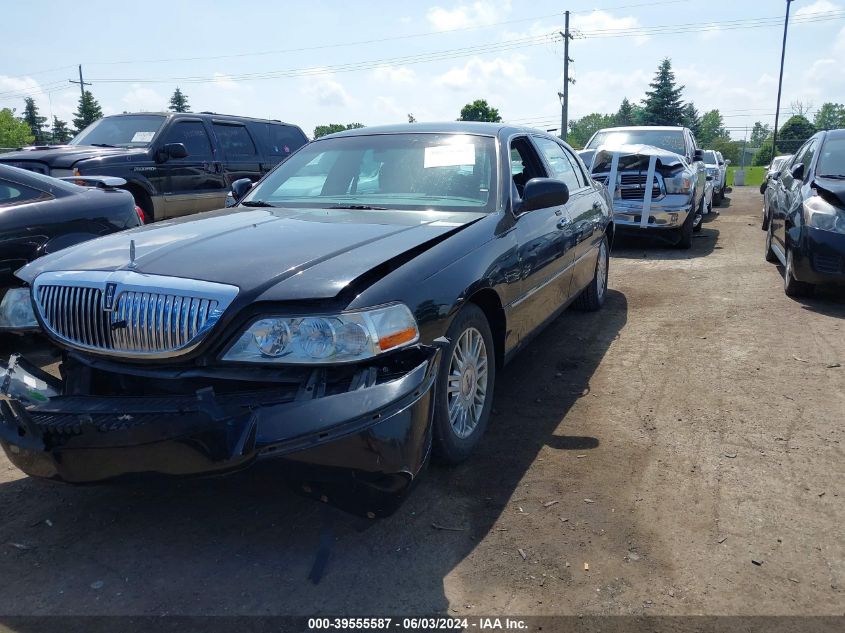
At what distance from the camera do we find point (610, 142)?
1268 centimetres

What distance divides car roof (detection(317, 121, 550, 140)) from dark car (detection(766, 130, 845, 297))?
3.39 metres

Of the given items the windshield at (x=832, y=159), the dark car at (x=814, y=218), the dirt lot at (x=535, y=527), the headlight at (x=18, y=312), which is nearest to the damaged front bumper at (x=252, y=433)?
the dirt lot at (x=535, y=527)

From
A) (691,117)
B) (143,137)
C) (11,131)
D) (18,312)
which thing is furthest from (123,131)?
(691,117)

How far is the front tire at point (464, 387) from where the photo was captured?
124 inches

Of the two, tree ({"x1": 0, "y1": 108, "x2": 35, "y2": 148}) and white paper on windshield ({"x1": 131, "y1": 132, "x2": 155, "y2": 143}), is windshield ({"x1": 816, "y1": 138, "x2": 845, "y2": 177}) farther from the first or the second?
tree ({"x1": 0, "y1": 108, "x2": 35, "y2": 148})

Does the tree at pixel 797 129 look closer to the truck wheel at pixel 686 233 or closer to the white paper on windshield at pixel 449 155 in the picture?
the truck wheel at pixel 686 233

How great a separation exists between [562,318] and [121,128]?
6.87 meters

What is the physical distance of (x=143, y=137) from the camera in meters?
9.38

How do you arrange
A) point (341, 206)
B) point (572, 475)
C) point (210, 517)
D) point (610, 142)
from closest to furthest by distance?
point (210, 517)
point (572, 475)
point (341, 206)
point (610, 142)

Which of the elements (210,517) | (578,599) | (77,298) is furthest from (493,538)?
(77,298)

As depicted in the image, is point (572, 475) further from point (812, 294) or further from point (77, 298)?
point (812, 294)

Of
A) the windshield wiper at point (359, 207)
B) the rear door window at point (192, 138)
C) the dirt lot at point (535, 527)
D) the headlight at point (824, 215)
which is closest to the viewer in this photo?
the dirt lot at point (535, 527)

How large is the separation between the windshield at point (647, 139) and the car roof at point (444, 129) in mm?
8439

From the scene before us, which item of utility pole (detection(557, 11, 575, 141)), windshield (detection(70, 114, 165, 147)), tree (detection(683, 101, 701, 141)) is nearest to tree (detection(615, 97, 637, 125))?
tree (detection(683, 101, 701, 141))
